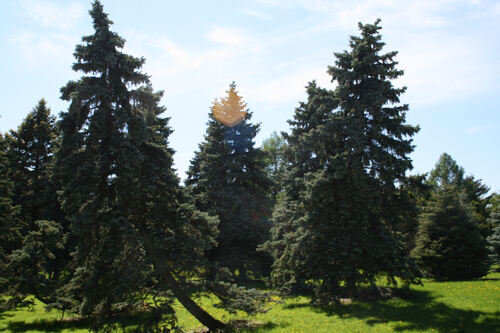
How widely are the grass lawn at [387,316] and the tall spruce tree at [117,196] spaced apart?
3.26 metres

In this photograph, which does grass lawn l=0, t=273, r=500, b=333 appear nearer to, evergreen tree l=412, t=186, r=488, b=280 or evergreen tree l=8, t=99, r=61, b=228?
evergreen tree l=412, t=186, r=488, b=280

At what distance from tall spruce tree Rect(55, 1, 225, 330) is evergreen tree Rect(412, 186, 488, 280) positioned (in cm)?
1740

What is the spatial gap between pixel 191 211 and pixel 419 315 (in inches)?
381

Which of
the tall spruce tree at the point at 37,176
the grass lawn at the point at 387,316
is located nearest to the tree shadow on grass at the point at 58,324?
the grass lawn at the point at 387,316

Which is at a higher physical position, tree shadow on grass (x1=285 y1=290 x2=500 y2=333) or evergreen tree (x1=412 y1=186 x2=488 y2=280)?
evergreen tree (x1=412 y1=186 x2=488 y2=280)

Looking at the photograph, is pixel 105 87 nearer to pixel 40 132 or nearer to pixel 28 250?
pixel 28 250

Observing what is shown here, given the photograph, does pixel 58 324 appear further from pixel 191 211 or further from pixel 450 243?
pixel 450 243

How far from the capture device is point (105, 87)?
11820 millimetres

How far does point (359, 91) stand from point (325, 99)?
1806 millimetres

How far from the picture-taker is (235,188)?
29188 mm

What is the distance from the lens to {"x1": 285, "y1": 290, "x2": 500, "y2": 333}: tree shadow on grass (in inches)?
412

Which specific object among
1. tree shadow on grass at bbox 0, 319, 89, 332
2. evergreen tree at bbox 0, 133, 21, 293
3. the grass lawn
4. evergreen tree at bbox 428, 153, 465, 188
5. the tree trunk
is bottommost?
tree shadow on grass at bbox 0, 319, 89, 332

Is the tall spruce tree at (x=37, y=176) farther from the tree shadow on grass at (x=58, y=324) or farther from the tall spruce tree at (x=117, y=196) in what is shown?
the tall spruce tree at (x=117, y=196)

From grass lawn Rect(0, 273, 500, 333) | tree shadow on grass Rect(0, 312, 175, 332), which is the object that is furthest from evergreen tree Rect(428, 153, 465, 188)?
tree shadow on grass Rect(0, 312, 175, 332)
